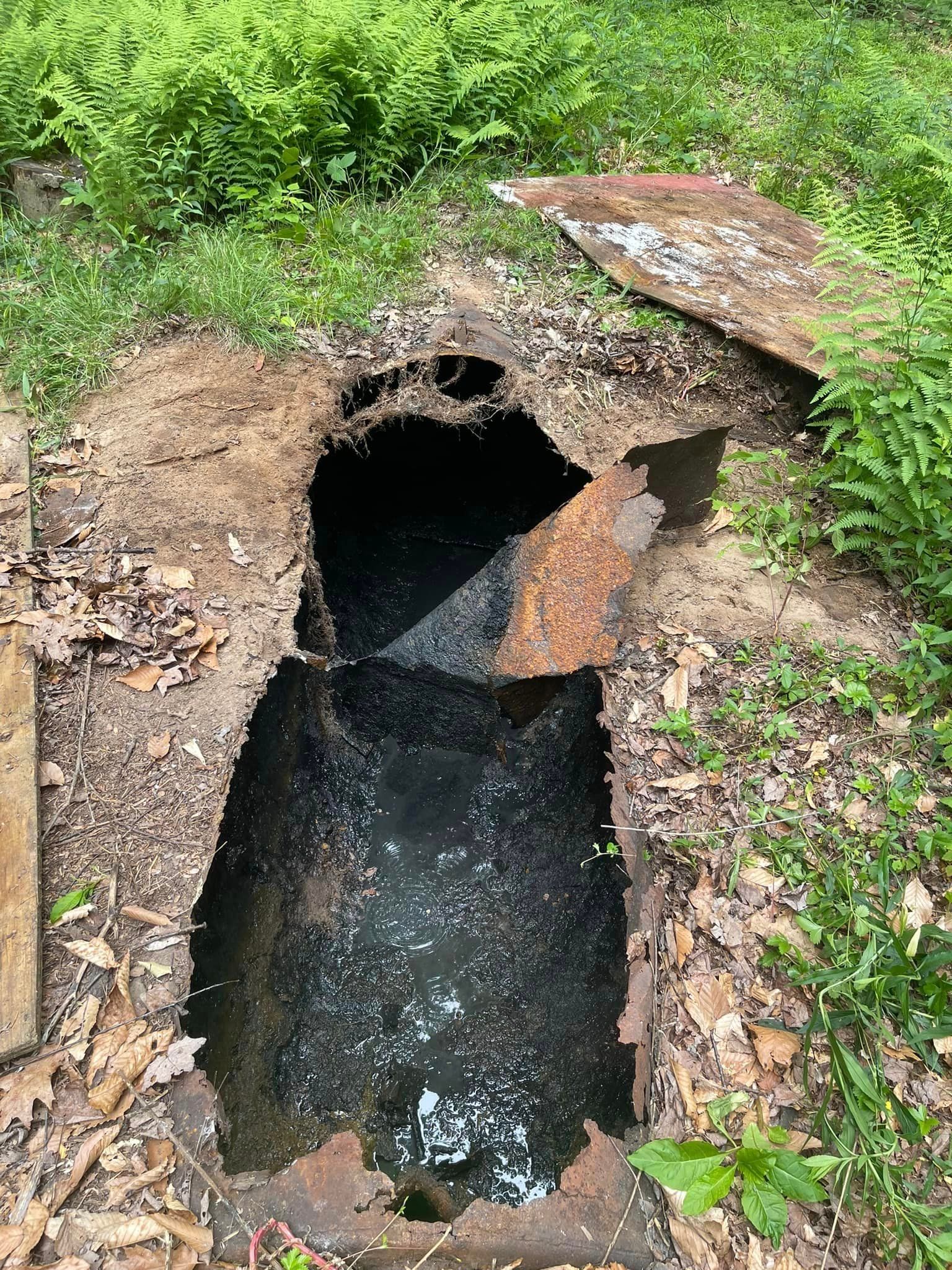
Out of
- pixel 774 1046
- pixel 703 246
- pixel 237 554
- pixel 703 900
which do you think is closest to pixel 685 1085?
pixel 774 1046

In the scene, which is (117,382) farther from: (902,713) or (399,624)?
(902,713)

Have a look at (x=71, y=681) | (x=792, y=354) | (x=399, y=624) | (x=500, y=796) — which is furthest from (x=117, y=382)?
(x=792, y=354)

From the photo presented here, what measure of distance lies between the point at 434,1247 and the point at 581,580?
7.01 feet

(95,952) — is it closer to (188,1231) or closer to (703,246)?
(188,1231)

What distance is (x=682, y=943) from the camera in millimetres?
2316

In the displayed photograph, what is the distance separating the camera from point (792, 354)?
3.40 meters

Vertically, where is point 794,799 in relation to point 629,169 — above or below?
below

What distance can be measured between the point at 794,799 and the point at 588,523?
4.24 feet

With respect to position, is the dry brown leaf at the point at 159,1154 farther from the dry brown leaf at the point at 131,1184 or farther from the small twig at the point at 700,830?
the small twig at the point at 700,830

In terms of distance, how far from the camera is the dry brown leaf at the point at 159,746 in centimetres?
255

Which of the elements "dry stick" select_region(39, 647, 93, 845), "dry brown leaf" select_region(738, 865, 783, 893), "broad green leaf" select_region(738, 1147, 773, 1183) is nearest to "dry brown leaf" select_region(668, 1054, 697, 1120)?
"broad green leaf" select_region(738, 1147, 773, 1183)

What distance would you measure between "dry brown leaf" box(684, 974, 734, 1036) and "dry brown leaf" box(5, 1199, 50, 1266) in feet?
5.74

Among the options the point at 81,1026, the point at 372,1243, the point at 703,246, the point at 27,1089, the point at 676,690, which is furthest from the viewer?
the point at 703,246

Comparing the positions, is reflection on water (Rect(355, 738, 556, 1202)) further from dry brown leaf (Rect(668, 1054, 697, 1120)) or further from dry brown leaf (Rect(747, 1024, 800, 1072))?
dry brown leaf (Rect(747, 1024, 800, 1072))
